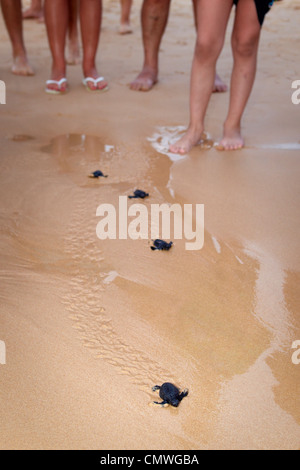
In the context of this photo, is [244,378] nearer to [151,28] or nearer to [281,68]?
[151,28]

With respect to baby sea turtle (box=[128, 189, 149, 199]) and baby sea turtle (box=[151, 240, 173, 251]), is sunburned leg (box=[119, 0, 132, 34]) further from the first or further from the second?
baby sea turtle (box=[151, 240, 173, 251])

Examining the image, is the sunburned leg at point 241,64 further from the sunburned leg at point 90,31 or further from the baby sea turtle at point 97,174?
the sunburned leg at point 90,31

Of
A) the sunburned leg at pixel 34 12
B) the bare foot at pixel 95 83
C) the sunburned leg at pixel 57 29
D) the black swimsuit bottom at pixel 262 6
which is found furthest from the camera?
the sunburned leg at pixel 34 12

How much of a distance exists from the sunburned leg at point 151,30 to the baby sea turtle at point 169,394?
2.95m

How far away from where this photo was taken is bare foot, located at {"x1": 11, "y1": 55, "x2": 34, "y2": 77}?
4.04m

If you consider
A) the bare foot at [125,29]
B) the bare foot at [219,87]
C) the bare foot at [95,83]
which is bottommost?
the bare foot at [125,29]

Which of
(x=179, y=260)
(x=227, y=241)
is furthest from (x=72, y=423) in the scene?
(x=227, y=241)

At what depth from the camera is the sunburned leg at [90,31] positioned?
3615mm

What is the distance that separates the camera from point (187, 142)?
273 cm

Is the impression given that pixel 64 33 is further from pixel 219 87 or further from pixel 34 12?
pixel 34 12

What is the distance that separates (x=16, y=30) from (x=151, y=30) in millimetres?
1144

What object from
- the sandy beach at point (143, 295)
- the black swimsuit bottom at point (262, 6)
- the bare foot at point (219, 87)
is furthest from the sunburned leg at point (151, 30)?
the black swimsuit bottom at point (262, 6)

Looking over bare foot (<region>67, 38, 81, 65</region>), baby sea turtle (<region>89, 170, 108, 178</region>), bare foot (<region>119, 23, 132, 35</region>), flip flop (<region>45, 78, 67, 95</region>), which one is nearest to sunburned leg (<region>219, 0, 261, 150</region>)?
baby sea turtle (<region>89, 170, 108, 178</region>)

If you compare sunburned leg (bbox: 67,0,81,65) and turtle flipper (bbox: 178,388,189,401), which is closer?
turtle flipper (bbox: 178,388,189,401)
